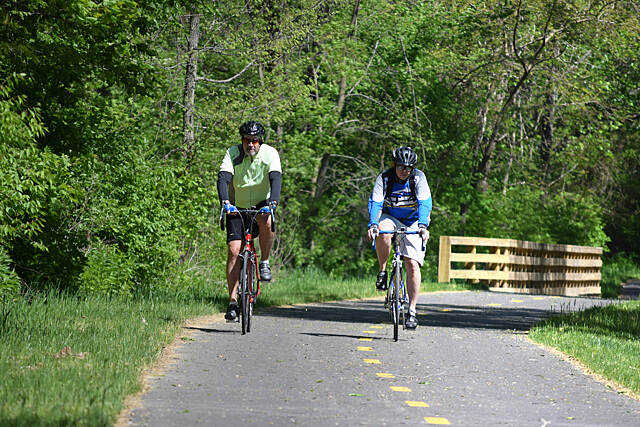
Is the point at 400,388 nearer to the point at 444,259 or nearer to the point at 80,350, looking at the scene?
the point at 80,350

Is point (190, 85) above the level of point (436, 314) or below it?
above

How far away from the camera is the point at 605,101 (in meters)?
28.2

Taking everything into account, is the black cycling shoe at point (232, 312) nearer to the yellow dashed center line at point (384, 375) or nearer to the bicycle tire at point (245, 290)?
the bicycle tire at point (245, 290)

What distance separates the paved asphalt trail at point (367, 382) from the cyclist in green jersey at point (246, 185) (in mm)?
729

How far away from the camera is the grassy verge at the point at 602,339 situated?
8508 mm

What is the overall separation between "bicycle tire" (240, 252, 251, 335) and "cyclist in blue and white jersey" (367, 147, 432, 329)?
1326 millimetres

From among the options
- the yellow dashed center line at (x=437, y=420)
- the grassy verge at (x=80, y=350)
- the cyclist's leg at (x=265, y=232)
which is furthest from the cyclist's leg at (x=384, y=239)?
the yellow dashed center line at (x=437, y=420)

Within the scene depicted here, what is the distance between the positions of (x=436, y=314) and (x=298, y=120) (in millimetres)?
9730

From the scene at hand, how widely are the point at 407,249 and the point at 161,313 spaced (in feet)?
9.41

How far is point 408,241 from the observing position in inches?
409

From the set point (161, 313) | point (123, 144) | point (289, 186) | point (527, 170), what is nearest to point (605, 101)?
point (527, 170)

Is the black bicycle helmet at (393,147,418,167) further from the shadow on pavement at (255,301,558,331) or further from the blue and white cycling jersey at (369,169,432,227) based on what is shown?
the shadow on pavement at (255,301,558,331)

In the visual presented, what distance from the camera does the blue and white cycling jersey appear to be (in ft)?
33.6

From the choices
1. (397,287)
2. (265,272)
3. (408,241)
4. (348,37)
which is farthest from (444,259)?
(265,272)
